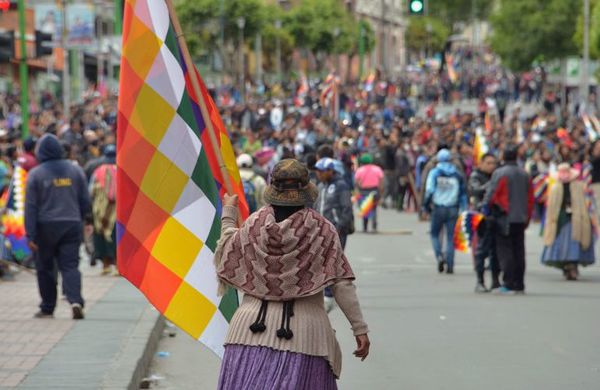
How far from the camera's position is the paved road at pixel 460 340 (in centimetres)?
1089

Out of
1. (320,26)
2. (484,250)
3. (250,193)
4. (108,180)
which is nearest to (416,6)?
(108,180)

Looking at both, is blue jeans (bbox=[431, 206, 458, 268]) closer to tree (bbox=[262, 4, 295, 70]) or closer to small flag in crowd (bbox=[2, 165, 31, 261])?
small flag in crowd (bbox=[2, 165, 31, 261])

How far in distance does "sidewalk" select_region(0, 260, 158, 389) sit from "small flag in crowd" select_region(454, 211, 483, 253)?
4125mm

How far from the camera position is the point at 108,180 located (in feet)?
60.5

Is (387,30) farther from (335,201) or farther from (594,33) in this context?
(335,201)

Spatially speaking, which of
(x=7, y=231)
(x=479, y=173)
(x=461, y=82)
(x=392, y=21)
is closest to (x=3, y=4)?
(x=7, y=231)

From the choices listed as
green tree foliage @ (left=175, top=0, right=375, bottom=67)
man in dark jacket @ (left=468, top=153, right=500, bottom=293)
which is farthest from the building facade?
man in dark jacket @ (left=468, top=153, right=500, bottom=293)

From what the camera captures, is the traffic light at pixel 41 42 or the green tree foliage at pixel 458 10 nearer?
the traffic light at pixel 41 42

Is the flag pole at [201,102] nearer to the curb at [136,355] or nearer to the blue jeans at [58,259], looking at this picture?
the curb at [136,355]

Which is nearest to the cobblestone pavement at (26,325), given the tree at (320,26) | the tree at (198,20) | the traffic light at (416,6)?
the traffic light at (416,6)

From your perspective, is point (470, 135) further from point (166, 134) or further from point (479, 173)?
point (166, 134)

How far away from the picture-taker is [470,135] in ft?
147

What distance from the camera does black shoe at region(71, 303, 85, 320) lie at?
13.3 m

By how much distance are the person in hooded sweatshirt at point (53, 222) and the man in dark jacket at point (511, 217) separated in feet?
17.4
